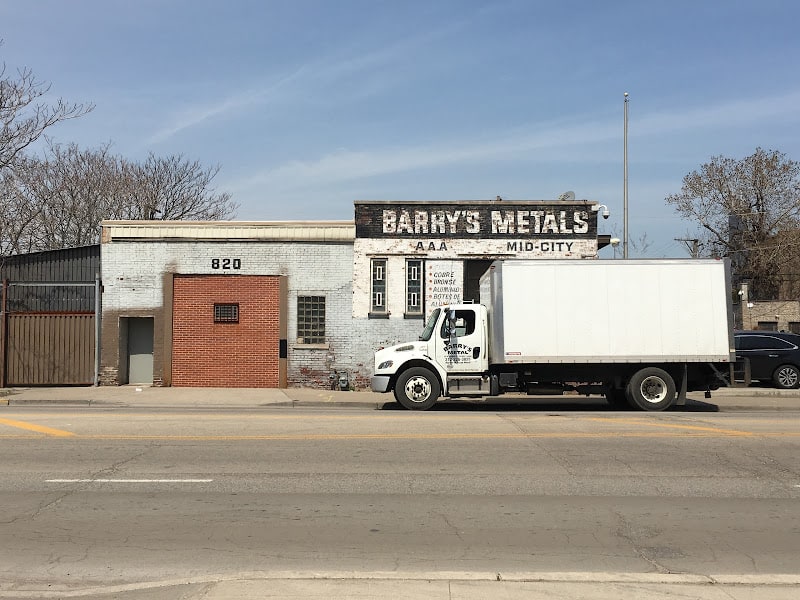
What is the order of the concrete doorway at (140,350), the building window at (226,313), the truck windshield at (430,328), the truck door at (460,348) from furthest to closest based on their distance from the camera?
the concrete doorway at (140,350), the building window at (226,313), the truck windshield at (430,328), the truck door at (460,348)

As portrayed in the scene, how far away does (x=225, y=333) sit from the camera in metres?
21.6

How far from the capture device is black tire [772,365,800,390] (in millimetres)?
20984

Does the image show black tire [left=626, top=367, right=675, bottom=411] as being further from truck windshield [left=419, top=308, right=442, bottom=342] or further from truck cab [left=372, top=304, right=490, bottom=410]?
truck windshield [left=419, top=308, right=442, bottom=342]

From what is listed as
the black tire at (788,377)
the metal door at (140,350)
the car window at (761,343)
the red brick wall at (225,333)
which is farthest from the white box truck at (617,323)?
Answer: the metal door at (140,350)

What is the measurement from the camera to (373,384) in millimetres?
16547

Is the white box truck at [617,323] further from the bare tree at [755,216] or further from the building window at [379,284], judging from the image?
the bare tree at [755,216]

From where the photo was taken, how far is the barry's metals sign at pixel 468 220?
853 inches

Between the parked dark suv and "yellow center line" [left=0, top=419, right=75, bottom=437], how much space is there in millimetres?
17113

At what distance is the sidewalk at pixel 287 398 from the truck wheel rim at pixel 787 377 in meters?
0.70

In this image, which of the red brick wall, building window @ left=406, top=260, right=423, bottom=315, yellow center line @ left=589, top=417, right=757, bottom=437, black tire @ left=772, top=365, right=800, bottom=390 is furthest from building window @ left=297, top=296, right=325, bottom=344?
black tire @ left=772, top=365, right=800, bottom=390

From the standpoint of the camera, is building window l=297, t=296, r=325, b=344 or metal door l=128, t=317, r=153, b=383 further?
metal door l=128, t=317, r=153, b=383

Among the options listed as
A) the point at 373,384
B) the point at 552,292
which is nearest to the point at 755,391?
the point at 552,292

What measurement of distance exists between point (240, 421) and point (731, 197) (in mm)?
41219

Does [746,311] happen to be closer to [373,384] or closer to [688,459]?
[373,384]
